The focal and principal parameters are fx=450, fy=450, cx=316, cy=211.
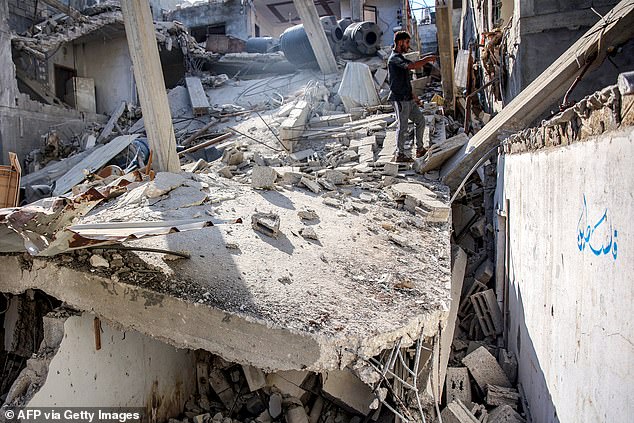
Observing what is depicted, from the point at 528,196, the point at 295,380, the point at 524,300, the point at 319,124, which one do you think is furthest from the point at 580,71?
Result: the point at 319,124

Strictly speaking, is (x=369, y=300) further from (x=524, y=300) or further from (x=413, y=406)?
(x=524, y=300)

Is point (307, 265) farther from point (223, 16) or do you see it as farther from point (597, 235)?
point (223, 16)

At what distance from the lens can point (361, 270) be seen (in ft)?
12.4

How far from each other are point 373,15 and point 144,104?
1750 centimetres

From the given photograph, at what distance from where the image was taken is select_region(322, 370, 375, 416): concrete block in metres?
4.07

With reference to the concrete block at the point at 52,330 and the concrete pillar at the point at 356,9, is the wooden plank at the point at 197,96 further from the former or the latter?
the concrete block at the point at 52,330

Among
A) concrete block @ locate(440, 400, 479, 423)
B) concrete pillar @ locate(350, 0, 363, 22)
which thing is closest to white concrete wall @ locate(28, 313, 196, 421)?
concrete block @ locate(440, 400, 479, 423)

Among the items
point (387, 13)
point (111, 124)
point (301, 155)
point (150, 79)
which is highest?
point (387, 13)

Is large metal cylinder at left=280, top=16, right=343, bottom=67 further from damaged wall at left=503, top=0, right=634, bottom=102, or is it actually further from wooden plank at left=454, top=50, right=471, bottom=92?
damaged wall at left=503, top=0, right=634, bottom=102

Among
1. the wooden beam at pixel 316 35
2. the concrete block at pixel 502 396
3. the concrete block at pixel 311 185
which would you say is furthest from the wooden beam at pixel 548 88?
the wooden beam at pixel 316 35

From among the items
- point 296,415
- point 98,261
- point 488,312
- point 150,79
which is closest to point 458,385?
point 488,312

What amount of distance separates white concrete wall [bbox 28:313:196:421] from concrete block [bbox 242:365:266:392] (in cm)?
70

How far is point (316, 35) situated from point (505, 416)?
37.9 ft

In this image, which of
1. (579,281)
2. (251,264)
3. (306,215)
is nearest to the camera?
(579,281)
